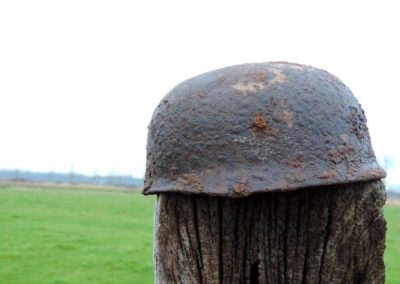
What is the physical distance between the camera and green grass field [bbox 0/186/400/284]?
11.9m

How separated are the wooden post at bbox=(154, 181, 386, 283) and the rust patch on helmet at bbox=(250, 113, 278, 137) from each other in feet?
0.46

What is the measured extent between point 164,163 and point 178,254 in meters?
0.21

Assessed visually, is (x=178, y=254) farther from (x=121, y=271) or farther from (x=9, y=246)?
(x=9, y=246)

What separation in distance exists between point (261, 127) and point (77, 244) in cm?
1437

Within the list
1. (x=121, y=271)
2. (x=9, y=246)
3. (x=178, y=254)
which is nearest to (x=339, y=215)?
(x=178, y=254)

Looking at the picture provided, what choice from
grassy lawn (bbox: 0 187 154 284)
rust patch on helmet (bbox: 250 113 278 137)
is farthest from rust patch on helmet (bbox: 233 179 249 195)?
grassy lawn (bbox: 0 187 154 284)

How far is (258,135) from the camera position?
1.32 metres

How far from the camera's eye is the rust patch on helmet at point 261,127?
4.33 ft

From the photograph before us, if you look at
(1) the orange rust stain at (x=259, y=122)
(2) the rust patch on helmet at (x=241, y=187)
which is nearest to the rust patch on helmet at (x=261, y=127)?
(1) the orange rust stain at (x=259, y=122)

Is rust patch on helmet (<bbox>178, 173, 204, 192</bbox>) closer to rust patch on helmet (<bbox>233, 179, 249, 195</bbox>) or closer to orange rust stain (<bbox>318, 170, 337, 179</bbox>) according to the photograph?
rust patch on helmet (<bbox>233, 179, 249, 195</bbox>)

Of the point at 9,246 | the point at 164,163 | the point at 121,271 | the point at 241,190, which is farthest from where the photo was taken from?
the point at 9,246

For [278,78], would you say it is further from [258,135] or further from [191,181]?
[191,181]

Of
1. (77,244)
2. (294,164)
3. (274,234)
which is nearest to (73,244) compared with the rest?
(77,244)

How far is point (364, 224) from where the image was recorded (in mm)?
1429
